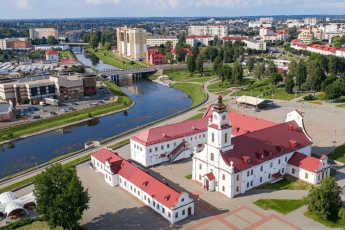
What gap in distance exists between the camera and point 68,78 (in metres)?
119

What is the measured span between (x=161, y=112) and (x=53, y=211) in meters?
67.1

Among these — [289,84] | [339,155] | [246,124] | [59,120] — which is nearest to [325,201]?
[339,155]

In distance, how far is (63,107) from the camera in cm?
10594

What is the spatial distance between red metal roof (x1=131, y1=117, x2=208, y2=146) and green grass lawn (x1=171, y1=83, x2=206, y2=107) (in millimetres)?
42190

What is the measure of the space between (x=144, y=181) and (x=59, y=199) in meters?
13.6

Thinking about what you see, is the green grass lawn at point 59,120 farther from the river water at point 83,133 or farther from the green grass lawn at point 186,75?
the green grass lawn at point 186,75

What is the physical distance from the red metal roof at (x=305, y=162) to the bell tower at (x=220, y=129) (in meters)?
12.6

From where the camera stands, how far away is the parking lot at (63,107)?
9775 cm

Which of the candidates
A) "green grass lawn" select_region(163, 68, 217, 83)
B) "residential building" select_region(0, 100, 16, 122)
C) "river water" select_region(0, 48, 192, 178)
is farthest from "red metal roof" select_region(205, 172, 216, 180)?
"green grass lawn" select_region(163, 68, 217, 83)

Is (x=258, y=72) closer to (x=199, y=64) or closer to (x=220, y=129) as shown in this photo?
(x=199, y=64)

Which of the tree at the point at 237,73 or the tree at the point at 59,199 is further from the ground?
the tree at the point at 237,73

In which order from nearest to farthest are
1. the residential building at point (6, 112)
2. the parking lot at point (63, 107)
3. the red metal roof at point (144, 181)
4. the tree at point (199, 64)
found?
the red metal roof at point (144, 181) < the residential building at point (6, 112) < the parking lot at point (63, 107) < the tree at point (199, 64)

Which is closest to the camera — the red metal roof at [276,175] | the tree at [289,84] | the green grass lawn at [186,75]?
the red metal roof at [276,175]

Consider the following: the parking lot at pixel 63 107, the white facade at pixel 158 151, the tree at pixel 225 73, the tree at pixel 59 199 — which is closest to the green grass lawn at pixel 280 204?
the white facade at pixel 158 151
